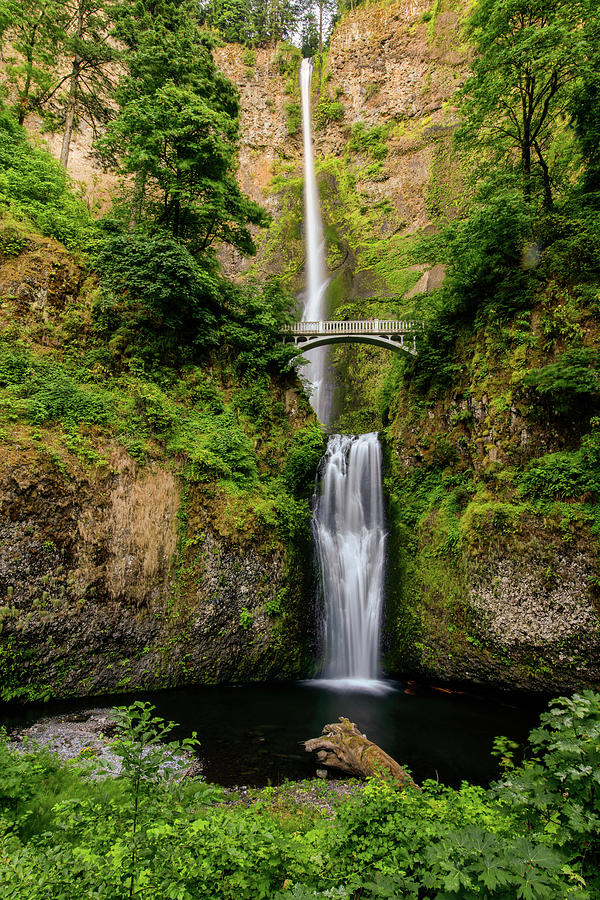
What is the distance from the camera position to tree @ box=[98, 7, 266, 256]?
1140 centimetres

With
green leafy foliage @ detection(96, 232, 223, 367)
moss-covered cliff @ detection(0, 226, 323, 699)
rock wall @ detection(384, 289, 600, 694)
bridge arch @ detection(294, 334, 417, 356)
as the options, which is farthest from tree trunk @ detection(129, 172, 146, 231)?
rock wall @ detection(384, 289, 600, 694)

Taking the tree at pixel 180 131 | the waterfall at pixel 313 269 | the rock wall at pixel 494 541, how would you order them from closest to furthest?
the rock wall at pixel 494 541
the tree at pixel 180 131
the waterfall at pixel 313 269

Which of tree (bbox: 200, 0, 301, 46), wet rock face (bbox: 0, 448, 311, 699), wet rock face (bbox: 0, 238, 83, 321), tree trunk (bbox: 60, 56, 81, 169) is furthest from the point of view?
tree (bbox: 200, 0, 301, 46)

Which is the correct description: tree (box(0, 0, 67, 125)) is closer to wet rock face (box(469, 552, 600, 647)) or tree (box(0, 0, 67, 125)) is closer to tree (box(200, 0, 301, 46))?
wet rock face (box(469, 552, 600, 647))

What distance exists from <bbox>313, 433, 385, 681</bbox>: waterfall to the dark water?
5.09 ft

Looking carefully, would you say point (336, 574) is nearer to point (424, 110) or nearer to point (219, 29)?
point (424, 110)

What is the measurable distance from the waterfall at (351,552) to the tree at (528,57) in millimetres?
9799

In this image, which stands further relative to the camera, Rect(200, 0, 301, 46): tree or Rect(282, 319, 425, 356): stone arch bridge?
Rect(200, 0, 301, 46): tree

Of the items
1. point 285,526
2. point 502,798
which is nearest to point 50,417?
point 285,526

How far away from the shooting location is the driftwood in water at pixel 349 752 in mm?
6293

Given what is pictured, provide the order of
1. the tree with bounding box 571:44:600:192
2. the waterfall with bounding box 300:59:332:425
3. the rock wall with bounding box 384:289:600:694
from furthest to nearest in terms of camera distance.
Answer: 1. the waterfall with bounding box 300:59:332:425
2. the tree with bounding box 571:44:600:192
3. the rock wall with bounding box 384:289:600:694

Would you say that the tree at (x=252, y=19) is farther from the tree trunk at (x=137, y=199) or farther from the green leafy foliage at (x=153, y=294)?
the green leafy foliage at (x=153, y=294)

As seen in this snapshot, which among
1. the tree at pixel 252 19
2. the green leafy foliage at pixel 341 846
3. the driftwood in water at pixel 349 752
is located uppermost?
the tree at pixel 252 19

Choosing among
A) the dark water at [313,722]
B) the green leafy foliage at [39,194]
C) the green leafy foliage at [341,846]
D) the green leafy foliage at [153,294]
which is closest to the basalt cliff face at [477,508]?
the dark water at [313,722]
